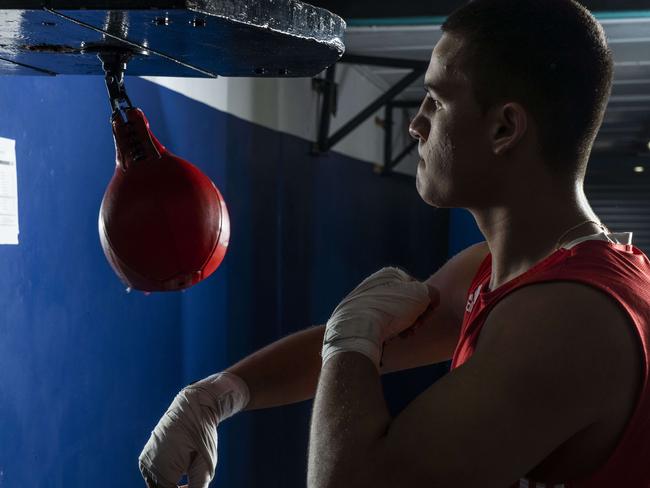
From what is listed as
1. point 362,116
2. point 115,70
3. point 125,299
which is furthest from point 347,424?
point 362,116

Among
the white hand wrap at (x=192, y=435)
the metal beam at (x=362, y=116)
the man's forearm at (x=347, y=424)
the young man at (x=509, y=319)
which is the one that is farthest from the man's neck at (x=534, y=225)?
the metal beam at (x=362, y=116)

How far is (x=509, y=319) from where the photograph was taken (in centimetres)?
112

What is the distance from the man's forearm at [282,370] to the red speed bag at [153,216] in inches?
13.6

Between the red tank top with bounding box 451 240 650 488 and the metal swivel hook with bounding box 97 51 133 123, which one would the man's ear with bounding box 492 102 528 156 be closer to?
the red tank top with bounding box 451 240 650 488

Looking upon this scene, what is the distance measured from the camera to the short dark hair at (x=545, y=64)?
125 centimetres

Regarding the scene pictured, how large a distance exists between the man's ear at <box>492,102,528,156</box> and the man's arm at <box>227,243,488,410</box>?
482mm

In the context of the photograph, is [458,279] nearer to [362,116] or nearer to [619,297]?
[619,297]

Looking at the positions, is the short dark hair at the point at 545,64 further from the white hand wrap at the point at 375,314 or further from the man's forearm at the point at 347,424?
the man's forearm at the point at 347,424

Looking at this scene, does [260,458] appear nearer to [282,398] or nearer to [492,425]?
[282,398]

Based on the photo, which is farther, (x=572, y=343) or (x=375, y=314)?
(x=375, y=314)

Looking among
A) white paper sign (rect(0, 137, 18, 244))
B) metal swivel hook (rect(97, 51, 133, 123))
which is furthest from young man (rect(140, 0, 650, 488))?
white paper sign (rect(0, 137, 18, 244))

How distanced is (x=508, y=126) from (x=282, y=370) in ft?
2.23

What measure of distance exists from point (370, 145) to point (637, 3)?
11.9ft

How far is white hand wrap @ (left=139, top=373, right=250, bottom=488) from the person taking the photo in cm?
154
